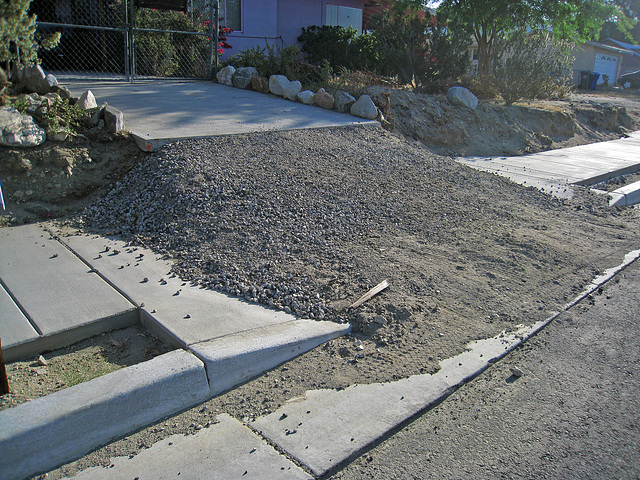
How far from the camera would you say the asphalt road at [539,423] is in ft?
9.07

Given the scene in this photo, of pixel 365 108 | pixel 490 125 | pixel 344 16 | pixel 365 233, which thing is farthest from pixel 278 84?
pixel 344 16

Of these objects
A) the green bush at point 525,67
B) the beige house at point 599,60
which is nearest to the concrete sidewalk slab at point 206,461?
the green bush at point 525,67

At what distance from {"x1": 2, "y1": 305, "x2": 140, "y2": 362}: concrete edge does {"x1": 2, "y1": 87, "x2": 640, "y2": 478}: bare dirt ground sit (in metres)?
0.74

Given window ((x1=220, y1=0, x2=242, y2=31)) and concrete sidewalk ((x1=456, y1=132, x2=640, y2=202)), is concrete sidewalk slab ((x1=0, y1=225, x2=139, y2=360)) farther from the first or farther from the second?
Result: window ((x1=220, y1=0, x2=242, y2=31))

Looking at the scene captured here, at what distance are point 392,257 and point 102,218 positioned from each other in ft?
10.2

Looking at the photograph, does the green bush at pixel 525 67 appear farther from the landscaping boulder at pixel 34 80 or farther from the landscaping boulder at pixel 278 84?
the landscaping boulder at pixel 34 80

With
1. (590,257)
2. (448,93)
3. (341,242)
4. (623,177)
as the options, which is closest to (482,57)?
(448,93)

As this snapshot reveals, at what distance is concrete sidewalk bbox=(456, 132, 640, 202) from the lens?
8.45m

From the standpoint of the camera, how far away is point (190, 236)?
506 cm

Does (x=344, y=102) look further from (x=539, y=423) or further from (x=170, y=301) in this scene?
(x=539, y=423)

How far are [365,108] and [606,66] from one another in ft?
136

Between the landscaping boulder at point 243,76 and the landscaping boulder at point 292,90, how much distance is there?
131cm

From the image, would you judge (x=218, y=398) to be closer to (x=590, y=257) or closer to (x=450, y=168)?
(x=590, y=257)

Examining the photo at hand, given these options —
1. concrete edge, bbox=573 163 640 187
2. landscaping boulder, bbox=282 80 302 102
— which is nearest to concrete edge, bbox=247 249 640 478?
concrete edge, bbox=573 163 640 187
